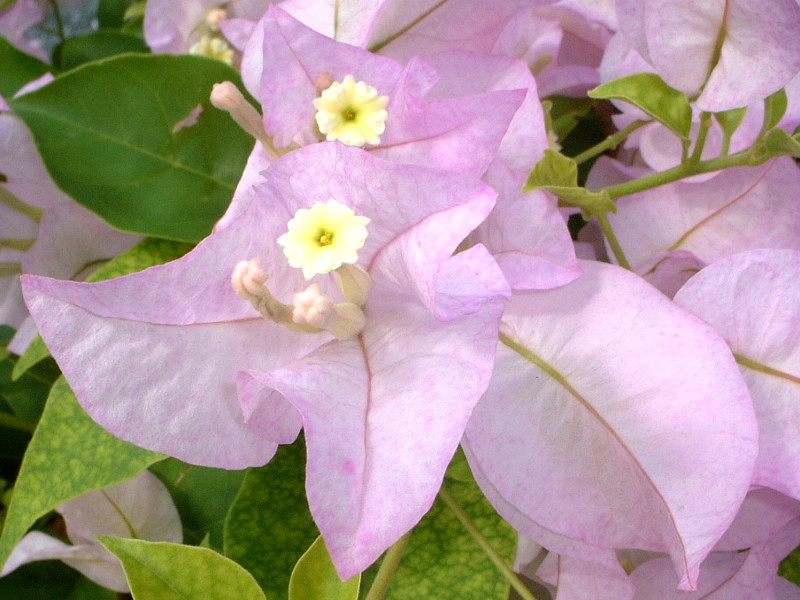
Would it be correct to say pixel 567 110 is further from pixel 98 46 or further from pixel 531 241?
pixel 98 46

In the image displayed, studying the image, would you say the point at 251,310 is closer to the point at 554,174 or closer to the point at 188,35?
the point at 554,174

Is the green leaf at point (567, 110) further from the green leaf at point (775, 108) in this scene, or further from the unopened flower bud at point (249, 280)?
the unopened flower bud at point (249, 280)

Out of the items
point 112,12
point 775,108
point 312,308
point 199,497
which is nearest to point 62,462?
point 199,497

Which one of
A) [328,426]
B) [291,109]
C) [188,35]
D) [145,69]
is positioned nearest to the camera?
[328,426]

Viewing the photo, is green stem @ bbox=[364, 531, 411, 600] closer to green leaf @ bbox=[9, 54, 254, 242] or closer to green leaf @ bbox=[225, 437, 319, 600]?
green leaf @ bbox=[225, 437, 319, 600]

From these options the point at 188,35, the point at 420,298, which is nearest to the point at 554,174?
the point at 420,298
